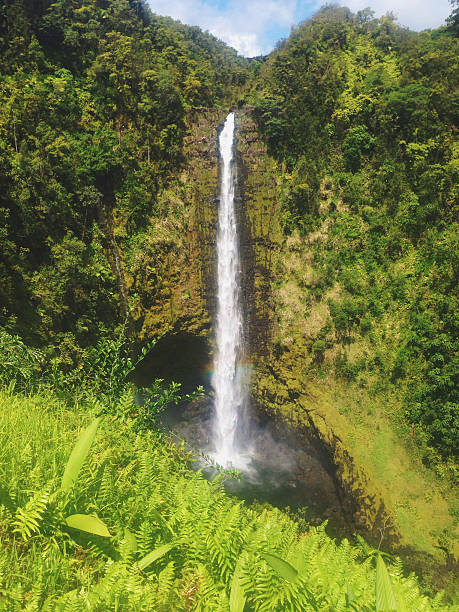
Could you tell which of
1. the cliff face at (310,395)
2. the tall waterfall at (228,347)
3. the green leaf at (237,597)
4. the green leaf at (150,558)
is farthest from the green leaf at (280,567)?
the tall waterfall at (228,347)

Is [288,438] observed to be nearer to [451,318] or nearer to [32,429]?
[451,318]

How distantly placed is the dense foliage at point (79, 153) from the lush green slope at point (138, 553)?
36.4ft

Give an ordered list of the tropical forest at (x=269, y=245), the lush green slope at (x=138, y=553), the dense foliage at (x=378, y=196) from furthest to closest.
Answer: the dense foliage at (x=378, y=196) → the tropical forest at (x=269, y=245) → the lush green slope at (x=138, y=553)

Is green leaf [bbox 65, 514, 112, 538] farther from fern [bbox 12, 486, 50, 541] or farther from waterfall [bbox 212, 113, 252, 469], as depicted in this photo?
waterfall [bbox 212, 113, 252, 469]

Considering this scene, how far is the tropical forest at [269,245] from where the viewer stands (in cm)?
1183

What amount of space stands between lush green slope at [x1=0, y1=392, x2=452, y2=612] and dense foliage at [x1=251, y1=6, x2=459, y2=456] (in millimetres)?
11695

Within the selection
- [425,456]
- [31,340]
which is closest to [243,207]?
[31,340]

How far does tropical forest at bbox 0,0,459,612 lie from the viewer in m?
11.8

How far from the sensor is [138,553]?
1.98m

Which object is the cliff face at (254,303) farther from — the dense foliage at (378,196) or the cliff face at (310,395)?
the dense foliage at (378,196)

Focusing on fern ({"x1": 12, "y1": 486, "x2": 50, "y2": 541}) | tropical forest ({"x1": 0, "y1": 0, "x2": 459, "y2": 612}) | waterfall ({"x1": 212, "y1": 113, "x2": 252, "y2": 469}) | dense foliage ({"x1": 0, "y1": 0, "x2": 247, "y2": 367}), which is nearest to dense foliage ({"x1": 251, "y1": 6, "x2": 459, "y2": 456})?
tropical forest ({"x1": 0, "y1": 0, "x2": 459, "y2": 612})

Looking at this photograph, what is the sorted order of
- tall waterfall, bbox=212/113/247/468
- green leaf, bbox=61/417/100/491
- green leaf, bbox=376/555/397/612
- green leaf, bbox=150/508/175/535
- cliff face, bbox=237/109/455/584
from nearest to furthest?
green leaf, bbox=376/555/397/612
green leaf, bbox=61/417/100/491
green leaf, bbox=150/508/175/535
cliff face, bbox=237/109/455/584
tall waterfall, bbox=212/113/247/468

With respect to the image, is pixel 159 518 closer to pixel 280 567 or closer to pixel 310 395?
pixel 280 567

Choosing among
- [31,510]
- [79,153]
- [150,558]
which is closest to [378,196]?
[79,153]
